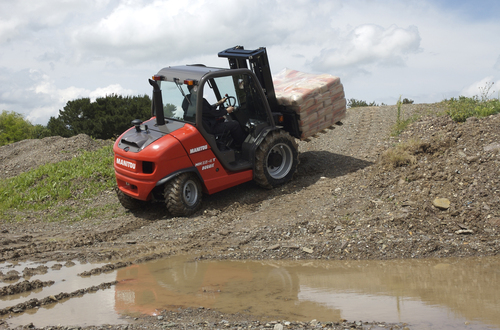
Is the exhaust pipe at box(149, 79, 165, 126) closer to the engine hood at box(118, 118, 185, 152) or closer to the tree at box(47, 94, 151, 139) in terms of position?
the engine hood at box(118, 118, 185, 152)

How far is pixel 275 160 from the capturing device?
30.9 ft

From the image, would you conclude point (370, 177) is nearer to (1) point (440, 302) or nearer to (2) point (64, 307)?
(1) point (440, 302)

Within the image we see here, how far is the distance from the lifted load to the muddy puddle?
1988 millimetres

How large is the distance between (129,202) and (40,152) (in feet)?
23.7

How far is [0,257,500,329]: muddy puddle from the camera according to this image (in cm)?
468

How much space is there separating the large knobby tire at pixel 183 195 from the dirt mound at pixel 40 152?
6798mm

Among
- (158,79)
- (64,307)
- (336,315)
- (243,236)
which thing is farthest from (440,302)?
(158,79)

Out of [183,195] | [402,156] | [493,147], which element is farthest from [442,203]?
[183,195]

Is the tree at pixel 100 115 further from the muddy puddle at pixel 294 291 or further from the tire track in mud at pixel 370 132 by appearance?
the muddy puddle at pixel 294 291

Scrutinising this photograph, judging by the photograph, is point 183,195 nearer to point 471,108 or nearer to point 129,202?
point 129,202

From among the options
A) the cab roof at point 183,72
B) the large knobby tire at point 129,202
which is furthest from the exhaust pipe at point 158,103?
the large knobby tire at point 129,202

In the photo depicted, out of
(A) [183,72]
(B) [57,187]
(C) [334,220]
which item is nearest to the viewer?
(C) [334,220]

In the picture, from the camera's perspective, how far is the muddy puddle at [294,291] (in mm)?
4676

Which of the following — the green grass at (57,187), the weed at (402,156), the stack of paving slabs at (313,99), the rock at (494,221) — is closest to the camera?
the rock at (494,221)
